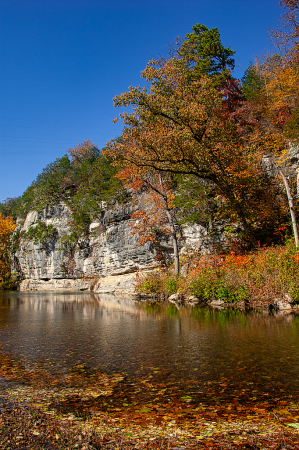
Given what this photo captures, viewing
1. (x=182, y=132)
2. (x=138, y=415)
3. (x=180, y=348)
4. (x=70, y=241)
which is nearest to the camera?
(x=138, y=415)

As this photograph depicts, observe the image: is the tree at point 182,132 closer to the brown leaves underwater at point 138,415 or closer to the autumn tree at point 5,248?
the brown leaves underwater at point 138,415

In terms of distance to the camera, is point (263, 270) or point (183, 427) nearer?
point (183, 427)

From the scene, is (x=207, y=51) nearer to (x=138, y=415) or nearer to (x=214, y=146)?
(x=214, y=146)

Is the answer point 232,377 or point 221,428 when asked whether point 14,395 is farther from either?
point 232,377

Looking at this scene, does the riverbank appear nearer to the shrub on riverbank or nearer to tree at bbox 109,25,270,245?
the shrub on riverbank

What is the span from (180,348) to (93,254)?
3549 cm

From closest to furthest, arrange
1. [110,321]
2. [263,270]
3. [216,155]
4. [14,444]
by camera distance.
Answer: [14,444] → [110,321] → [263,270] → [216,155]

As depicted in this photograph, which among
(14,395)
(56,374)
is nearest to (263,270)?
(56,374)

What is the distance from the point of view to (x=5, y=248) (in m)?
63.2

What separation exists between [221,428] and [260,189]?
23151mm

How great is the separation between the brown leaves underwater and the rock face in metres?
23.3

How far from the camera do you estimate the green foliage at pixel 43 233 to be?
50562mm

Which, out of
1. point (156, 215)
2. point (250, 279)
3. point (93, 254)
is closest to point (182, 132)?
point (250, 279)

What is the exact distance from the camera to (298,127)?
69.3 feet
